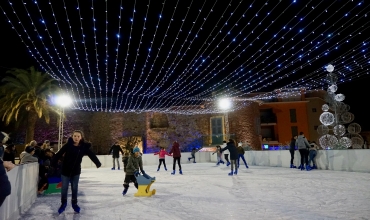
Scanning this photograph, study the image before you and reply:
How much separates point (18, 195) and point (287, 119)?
99.4 feet

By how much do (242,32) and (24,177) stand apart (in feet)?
21.8

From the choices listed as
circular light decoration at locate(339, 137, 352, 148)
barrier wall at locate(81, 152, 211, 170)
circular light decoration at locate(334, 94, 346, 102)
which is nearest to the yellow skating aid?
circular light decoration at locate(339, 137, 352, 148)

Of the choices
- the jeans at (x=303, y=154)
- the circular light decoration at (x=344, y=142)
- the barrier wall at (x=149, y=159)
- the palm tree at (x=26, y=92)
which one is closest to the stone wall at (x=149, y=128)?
the barrier wall at (x=149, y=159)

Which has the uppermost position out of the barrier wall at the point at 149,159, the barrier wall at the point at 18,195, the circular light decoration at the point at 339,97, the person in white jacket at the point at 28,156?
the circular light decoration at the point at 339,97

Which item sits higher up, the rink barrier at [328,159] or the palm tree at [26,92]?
the palm tree at [26,92]

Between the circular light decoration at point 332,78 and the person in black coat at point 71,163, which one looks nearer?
the person in black coat at point 71,163

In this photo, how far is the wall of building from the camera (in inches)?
1217

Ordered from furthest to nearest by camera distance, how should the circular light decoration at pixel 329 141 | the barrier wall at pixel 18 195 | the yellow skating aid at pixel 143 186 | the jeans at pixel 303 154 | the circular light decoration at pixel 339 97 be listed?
the circular light decoration at pixel 339 97
the circular light decoration at pixel 329 141
the jeans at pixel 303 154
the yellow skating aid at pixel 143 186
the barrier wall at pixel 18 195

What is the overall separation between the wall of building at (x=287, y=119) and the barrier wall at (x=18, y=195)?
29.0 meters

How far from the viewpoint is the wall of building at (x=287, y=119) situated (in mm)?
30922

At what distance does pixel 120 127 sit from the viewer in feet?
85.1

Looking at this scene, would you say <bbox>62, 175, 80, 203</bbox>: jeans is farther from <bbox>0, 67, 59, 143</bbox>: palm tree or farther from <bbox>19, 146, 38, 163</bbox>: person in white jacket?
<bbox>0, 67, 59, 143</bbox>: palm tree

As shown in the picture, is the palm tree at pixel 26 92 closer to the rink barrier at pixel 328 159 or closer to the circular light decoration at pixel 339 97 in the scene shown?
the rink barrier at pixel 328 159

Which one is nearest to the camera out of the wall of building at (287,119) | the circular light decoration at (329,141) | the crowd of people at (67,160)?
the crowd of people at (67,160)
